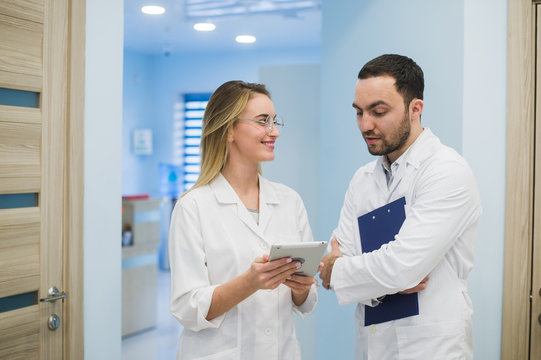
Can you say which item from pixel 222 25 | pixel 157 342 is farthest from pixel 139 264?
pixel 222 25

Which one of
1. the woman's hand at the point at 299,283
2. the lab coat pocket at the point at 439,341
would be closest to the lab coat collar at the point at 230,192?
the woman's hand at the point at 299,283

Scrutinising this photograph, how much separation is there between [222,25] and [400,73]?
4.36 metres

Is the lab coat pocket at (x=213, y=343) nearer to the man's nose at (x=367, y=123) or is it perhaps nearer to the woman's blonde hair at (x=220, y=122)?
the woman's blonde hair at (x=220, y=122)

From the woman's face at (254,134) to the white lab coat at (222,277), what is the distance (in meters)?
0.13

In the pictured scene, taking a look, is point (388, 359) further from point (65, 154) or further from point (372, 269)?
point (65, 154)

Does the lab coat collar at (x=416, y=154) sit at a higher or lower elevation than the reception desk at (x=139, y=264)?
higher

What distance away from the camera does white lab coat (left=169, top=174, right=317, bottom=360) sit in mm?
1498

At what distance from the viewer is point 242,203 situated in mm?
1641

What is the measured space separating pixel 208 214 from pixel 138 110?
653 centimetres

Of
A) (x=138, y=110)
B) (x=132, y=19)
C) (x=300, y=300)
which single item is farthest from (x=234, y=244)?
(x=138, y=110)

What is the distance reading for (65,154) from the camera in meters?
1.83

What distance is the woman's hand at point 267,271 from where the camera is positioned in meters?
1.38

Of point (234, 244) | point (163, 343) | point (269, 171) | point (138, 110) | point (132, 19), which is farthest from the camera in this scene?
point (138, 110)

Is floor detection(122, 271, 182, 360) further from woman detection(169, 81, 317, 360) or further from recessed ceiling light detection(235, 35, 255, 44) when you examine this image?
recessed ceiling light detection(235, 35, 255, 44)
